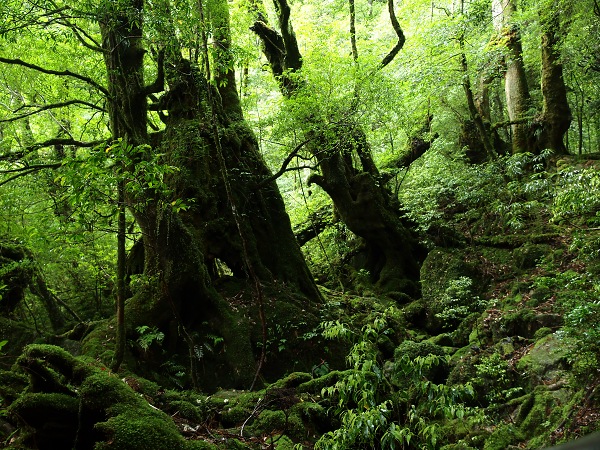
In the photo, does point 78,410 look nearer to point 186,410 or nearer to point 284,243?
point 186,410

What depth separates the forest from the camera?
4.30 m

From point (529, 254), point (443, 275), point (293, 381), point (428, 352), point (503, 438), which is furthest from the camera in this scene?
point (443, 275)

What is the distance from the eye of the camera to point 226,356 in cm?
742

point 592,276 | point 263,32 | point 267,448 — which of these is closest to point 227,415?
point 267,448

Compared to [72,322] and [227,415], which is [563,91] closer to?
[227,415]

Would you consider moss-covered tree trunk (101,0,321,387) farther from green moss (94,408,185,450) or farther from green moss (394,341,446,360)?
green moss (94,408,185,450)

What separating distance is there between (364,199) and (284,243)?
12.1ft

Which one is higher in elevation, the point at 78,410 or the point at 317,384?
the point at 78,410

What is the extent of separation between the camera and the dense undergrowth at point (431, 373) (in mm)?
3477

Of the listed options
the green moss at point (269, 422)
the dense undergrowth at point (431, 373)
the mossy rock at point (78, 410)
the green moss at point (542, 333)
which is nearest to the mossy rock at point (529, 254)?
the dense undergrowth at point (431, 373)

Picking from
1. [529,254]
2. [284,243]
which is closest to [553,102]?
[529,254]

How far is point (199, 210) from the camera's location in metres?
8.78

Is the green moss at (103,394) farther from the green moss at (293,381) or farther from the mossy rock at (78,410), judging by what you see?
the green moss at (293,381)

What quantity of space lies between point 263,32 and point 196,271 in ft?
24.9
